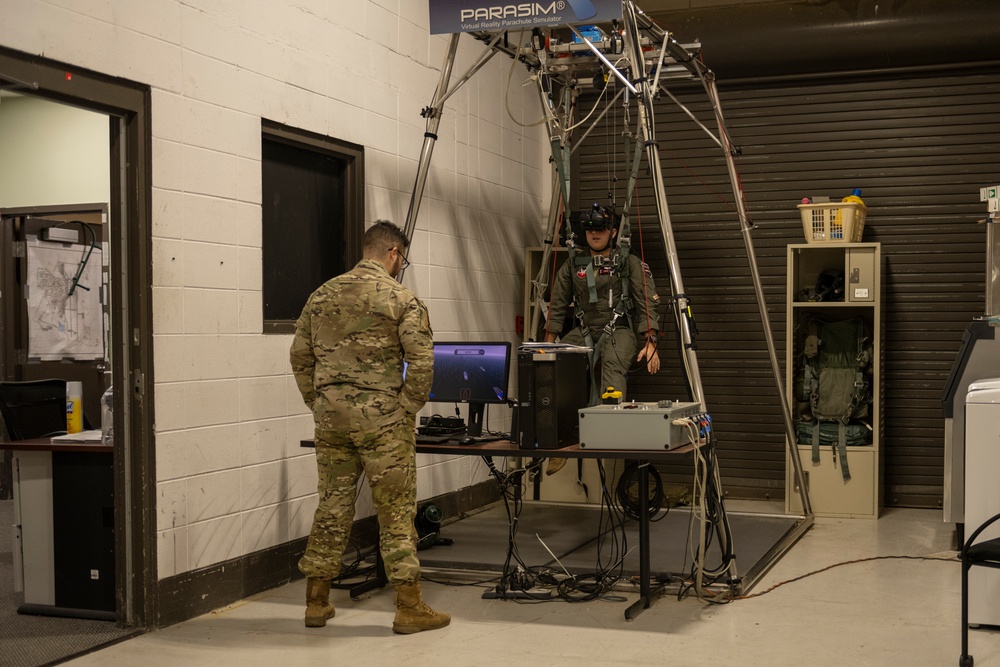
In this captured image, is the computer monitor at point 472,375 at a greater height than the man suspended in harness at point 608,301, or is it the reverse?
the man suspended in harness at point 608,301

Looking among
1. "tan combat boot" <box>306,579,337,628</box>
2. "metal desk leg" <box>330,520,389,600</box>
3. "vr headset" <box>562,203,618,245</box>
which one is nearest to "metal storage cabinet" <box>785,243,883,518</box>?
"vr headset" <box>562,203,618,245</box>

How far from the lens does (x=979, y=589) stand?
4.29 meters

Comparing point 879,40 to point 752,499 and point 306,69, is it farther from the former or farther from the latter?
point 306,69

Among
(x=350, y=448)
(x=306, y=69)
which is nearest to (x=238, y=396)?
(x=350, y=448)

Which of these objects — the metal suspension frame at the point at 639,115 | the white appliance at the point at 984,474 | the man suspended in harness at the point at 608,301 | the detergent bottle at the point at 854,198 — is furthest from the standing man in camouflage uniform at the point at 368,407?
the detergent bottle at the point at 854,198

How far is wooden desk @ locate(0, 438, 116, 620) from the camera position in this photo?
184 inches

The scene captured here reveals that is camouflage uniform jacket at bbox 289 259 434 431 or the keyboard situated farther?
the keyboard

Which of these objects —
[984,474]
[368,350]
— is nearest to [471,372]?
[368,350]

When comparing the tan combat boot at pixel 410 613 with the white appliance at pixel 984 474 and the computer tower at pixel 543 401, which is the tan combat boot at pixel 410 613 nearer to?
the computer tower at pixel 543 401

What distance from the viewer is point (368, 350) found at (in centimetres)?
440

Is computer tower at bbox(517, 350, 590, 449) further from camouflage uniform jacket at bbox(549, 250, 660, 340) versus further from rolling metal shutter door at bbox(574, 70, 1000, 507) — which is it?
rolling metal shutter door at bbox(574, 70, 1000, 507)

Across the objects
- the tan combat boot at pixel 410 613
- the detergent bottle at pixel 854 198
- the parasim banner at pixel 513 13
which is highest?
the parasim banner at pixel 513 13

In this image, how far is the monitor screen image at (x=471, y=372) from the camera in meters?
5.21

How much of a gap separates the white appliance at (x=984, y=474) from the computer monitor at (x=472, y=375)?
6.81ft
